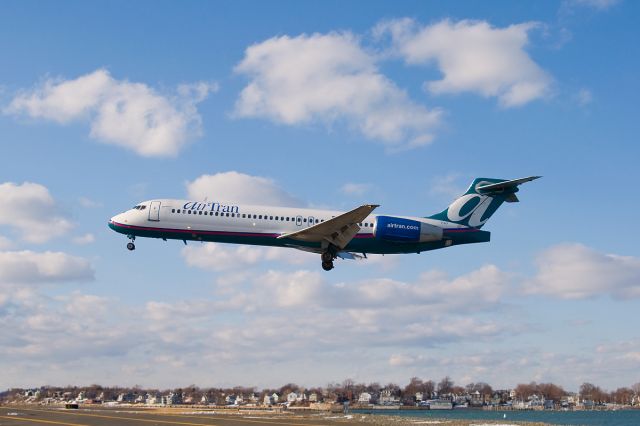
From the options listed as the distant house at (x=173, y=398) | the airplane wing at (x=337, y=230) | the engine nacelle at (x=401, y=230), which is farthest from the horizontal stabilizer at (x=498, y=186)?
the distant house at (x=173, y=398)

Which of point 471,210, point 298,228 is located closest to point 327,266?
point 298,228

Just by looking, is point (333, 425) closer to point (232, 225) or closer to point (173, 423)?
point (173, 423)

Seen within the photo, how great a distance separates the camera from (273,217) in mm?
46562

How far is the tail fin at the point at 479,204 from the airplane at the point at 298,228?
0.07 meters

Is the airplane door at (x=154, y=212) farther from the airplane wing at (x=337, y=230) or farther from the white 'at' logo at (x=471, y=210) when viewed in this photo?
the white 'at' logo at (x=471, y=210)

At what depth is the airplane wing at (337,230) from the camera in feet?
142

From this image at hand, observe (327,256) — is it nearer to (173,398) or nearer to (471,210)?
(471,210)

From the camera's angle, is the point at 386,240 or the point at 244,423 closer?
the point at 244,423

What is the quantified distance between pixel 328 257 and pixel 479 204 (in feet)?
36.3

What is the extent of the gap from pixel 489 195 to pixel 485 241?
3154 mm

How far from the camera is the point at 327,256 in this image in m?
47.7

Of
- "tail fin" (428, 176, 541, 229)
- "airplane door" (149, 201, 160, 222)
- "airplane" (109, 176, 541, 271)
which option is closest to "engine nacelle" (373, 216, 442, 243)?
"airplane" (109, 176, 541, 271)

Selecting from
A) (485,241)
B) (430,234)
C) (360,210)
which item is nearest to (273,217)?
(360,210)

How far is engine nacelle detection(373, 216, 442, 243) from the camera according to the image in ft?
154
